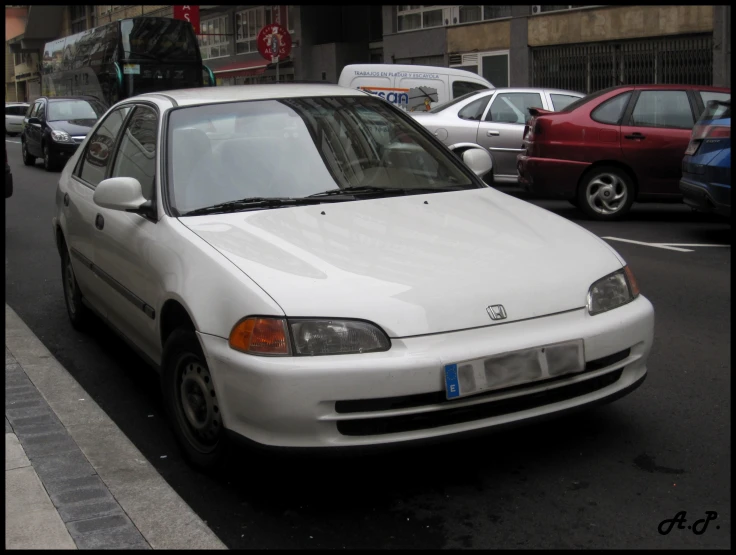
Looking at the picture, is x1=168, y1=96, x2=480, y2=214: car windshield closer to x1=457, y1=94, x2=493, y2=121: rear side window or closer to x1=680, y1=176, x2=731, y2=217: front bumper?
x1=680, y1=176, x2=731, y2=217: front bumper

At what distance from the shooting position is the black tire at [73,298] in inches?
248

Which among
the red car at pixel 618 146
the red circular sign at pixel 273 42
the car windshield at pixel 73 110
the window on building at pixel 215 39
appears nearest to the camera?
the red car at pixel 618 146

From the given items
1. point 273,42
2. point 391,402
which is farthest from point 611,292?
point 273,42

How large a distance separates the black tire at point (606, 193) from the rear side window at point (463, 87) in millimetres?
7246

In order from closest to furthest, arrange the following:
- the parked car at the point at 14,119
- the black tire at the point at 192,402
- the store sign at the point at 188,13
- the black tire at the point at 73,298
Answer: the black tire at the point at 192,402, the black tire at the point at 73,298, the store sign at the point at 188,13, the parked car at the point at 14,119

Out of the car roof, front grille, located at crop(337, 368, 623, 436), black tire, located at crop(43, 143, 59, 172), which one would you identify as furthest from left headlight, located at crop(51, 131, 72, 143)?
front grille, located at crop(337, 368, 623, 436)

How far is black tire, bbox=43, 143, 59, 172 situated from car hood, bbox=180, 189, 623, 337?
61.1 feet

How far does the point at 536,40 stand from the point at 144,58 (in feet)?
34.3

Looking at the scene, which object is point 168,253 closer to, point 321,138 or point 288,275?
point 288,275

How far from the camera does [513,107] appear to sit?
14.3m

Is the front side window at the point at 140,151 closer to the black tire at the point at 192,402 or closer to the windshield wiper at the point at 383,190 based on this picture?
the windshield wiper at the point at 383,190

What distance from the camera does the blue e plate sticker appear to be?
3.48 m

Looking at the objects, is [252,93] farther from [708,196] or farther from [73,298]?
[708,196]

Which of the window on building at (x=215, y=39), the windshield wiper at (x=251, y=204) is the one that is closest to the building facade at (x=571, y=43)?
the window on building at (x=215, y=39)
